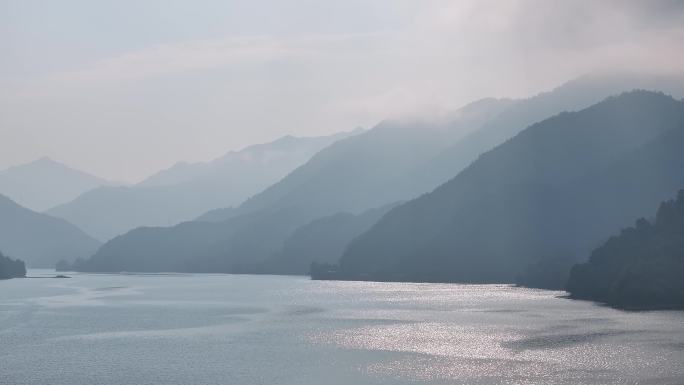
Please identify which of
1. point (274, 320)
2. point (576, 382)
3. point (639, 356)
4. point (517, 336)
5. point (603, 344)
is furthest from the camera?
point (274, 320)

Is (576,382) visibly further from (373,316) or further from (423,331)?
(373,316)

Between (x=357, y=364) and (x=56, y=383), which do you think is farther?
(x=357, y=364)

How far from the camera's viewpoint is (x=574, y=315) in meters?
181

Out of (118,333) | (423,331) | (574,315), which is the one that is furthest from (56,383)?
(574,315)

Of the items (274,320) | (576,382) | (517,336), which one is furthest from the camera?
(274,320)

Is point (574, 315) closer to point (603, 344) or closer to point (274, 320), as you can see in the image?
point (603, 344)

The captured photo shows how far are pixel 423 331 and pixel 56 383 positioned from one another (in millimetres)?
70800

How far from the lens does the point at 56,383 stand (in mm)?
108938

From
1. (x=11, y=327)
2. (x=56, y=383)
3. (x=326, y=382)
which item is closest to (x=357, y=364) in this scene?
(x=326, y=382)

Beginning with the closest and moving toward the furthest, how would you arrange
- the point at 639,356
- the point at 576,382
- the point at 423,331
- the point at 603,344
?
1. the point at 576,382
2. the point at 639,356
3. the point at 603,344
4. the point at 423,331

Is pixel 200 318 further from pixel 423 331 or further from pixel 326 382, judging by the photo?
pixel 326 382

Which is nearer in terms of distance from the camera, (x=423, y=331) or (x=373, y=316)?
(x=423, y=331)

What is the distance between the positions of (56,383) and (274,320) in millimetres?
84197

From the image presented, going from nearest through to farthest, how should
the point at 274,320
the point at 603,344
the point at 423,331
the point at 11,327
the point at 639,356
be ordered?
the point at 639,356
the point at 603,344
the point at 423,331
the point at 11,327
the point at 274,320
